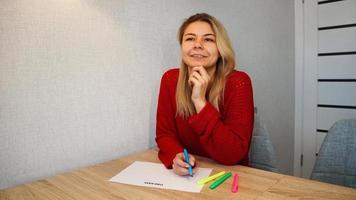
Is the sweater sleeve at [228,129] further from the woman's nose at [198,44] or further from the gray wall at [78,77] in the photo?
the gray wall at [78,77]

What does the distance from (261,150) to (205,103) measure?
38cm

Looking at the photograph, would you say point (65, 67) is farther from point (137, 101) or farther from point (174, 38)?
point (174, 38)

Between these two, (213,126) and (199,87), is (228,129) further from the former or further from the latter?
(199,87)

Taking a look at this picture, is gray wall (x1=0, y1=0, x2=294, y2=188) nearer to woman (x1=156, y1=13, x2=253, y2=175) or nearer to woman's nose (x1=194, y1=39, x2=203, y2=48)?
woman (x1=156, y1=13, x2=253, y2=175)

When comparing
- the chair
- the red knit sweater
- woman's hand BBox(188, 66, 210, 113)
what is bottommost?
the chair

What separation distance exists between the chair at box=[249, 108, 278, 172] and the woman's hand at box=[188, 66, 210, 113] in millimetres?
→ 344

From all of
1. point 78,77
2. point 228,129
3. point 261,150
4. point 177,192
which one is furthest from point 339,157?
point 78,77

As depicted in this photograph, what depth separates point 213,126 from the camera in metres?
0.99

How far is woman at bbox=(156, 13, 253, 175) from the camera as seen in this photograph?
3.29 feet

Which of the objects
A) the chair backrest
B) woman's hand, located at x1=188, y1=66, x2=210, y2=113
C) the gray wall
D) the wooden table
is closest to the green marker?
the wooden table

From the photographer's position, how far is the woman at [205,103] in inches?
39.4

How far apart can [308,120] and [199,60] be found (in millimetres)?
1507

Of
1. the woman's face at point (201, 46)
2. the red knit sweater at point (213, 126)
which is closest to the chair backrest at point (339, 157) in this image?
the red knit sweater at point (213, 126)

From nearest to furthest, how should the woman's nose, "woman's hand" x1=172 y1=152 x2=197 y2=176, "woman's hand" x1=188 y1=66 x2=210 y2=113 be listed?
→ 1. "woman's hand" x1=172 y1=152 x2=197 y2=176
2. "woman's hand" x1=188 y1=66 x2=210 y2=113
3. the woman's nose
